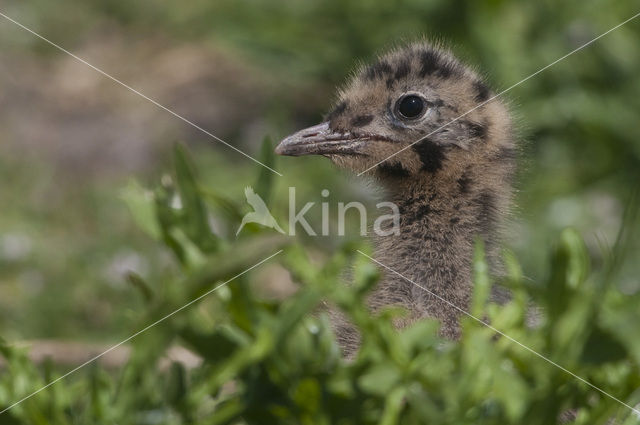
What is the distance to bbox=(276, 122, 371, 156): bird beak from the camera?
10.9 ft

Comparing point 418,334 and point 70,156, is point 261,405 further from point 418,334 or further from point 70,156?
point 70,156

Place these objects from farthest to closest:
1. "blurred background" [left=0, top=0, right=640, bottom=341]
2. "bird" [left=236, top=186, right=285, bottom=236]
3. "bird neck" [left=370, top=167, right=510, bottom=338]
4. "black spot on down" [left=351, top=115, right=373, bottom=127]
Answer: "blurred background" [left=0, top=0, right=640, bottom=341]
"black spot on down" [left=351, top=115, right=373, bottom=127]
"bird neck" [left=370, top=167, right=510, bottom=338]
"bird" [left=236, top=186, right=285, bottom=236]

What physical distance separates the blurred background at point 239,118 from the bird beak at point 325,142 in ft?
1.76

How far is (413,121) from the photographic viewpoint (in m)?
3.21

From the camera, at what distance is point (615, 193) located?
491 centimetres

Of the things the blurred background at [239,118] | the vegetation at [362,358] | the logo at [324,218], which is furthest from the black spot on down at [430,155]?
the vegetation at [362,358]

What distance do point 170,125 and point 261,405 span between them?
196 inches

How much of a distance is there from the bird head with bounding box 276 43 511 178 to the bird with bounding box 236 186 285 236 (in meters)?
1.18

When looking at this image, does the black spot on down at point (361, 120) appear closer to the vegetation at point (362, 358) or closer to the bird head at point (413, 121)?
the bird head at point (413, 121)

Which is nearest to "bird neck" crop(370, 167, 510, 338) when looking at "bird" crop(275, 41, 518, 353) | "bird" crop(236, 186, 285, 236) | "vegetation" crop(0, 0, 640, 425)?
"bird" crop(275, 41, 518, 353)

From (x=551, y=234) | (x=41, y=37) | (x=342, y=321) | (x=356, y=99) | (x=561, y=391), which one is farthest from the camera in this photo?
(x=41, y=37)

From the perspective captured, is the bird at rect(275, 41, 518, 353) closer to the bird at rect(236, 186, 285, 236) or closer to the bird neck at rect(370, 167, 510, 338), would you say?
the bird neck at rect(370, 167, 510, 338)

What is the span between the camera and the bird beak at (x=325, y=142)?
3.33m

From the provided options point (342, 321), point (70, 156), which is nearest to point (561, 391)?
point (342, 321)
